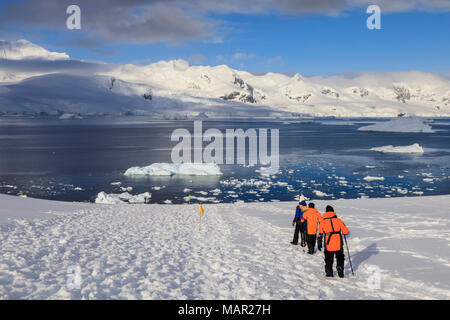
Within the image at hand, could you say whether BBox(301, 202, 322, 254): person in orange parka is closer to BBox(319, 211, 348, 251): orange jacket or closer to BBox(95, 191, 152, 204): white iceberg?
BBox(319, 211, 348, 251): orange jacket

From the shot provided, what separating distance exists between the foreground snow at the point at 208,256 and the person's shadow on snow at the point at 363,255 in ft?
0.09

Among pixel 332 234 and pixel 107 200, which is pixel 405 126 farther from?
pixel 332 234

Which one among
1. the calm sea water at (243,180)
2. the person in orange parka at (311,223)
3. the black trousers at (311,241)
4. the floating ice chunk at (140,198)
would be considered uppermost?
the person in orange parka at (311,223)

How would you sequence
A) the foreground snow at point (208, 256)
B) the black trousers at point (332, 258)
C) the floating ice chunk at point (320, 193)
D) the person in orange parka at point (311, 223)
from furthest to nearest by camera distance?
the floating ice chunk at point (320, 193) → the person in orange parka at point (311, 223) → the black trousers at point (332, 258) → the foreground snow at point (208, 256)

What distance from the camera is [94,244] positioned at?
11180 mm

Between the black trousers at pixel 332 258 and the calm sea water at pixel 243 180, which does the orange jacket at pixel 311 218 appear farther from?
the calm sea water at pixel 243 180

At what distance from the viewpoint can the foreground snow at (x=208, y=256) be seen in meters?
7.71

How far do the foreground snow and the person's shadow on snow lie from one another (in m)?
0.03

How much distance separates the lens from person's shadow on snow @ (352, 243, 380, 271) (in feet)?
32.4

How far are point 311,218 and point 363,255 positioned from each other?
6.33 feet

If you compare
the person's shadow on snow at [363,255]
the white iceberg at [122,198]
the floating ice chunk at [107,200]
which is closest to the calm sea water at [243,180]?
the white iceberg at [122,198]

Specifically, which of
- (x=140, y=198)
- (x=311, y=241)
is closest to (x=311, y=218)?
(x=311, y=241)
